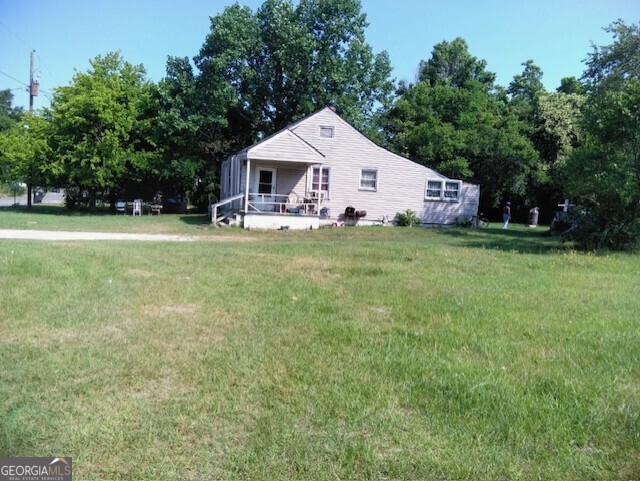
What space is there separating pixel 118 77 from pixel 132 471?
3084 centimetres

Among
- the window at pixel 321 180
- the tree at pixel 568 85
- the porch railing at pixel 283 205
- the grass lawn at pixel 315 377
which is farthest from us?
the tree at pixel 568 85

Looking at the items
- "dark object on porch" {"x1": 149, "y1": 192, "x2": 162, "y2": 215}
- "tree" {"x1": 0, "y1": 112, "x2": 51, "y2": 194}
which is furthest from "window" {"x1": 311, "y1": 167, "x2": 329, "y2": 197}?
"tree" {"x1": 0, "y1": 112, "x2": 51, "y2": 194}

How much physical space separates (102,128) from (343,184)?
49.9 feet

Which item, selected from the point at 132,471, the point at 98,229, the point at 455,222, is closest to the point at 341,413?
the point at 132,471

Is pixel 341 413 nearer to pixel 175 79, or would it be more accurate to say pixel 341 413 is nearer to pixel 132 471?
pixel 132 471

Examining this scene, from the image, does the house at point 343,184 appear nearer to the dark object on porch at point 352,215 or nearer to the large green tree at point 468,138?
the dark object on porch at point 352,215

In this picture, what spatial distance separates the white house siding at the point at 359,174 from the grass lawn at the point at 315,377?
15822 mm

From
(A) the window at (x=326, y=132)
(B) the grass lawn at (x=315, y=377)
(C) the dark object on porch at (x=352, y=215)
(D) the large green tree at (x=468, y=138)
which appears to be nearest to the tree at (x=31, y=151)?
(A) the window at (x=326, y=132)

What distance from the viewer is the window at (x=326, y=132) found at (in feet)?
76.0

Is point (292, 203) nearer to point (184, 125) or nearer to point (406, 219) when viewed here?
point (406, 219)

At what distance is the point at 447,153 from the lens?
93.0 ft

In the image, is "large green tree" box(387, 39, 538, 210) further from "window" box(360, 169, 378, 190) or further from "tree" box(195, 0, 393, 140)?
"window" box(360, 169, 378, 190)

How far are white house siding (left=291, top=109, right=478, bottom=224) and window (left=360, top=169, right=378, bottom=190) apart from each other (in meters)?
0.20

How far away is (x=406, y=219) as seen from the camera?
23.5 meters
